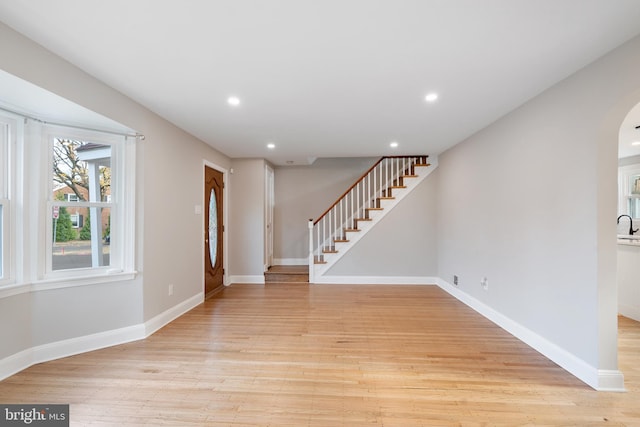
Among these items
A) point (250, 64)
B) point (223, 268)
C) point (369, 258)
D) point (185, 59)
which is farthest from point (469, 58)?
point (223, 268)

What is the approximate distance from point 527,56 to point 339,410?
291 centimetres

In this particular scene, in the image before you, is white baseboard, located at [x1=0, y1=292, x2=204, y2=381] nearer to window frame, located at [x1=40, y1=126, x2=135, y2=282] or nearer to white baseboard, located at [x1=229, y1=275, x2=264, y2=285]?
window frame, located at [x1=40, y1=126, x2=135, y2=282]

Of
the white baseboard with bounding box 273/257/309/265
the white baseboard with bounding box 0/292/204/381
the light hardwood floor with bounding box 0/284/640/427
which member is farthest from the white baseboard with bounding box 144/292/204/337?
the white baseboard with bounding box 273/257/309/265

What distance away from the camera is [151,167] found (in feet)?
10.9

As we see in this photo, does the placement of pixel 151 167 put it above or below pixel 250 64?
below

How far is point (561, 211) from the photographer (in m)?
2.55

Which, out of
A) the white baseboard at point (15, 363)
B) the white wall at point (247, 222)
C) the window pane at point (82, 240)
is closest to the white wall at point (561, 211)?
the white wall at point (247, 222)

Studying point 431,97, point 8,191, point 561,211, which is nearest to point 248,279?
point 8,191

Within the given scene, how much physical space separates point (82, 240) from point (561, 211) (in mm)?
4581

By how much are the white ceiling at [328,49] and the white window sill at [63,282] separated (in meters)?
1.86

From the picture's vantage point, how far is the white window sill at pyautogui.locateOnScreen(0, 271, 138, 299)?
2.39m

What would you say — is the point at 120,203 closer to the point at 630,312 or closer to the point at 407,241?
the point at 407,241

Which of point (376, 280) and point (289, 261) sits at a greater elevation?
point (289, 261)

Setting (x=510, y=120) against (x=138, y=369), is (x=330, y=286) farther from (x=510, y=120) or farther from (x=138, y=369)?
(x=510, y=120)
